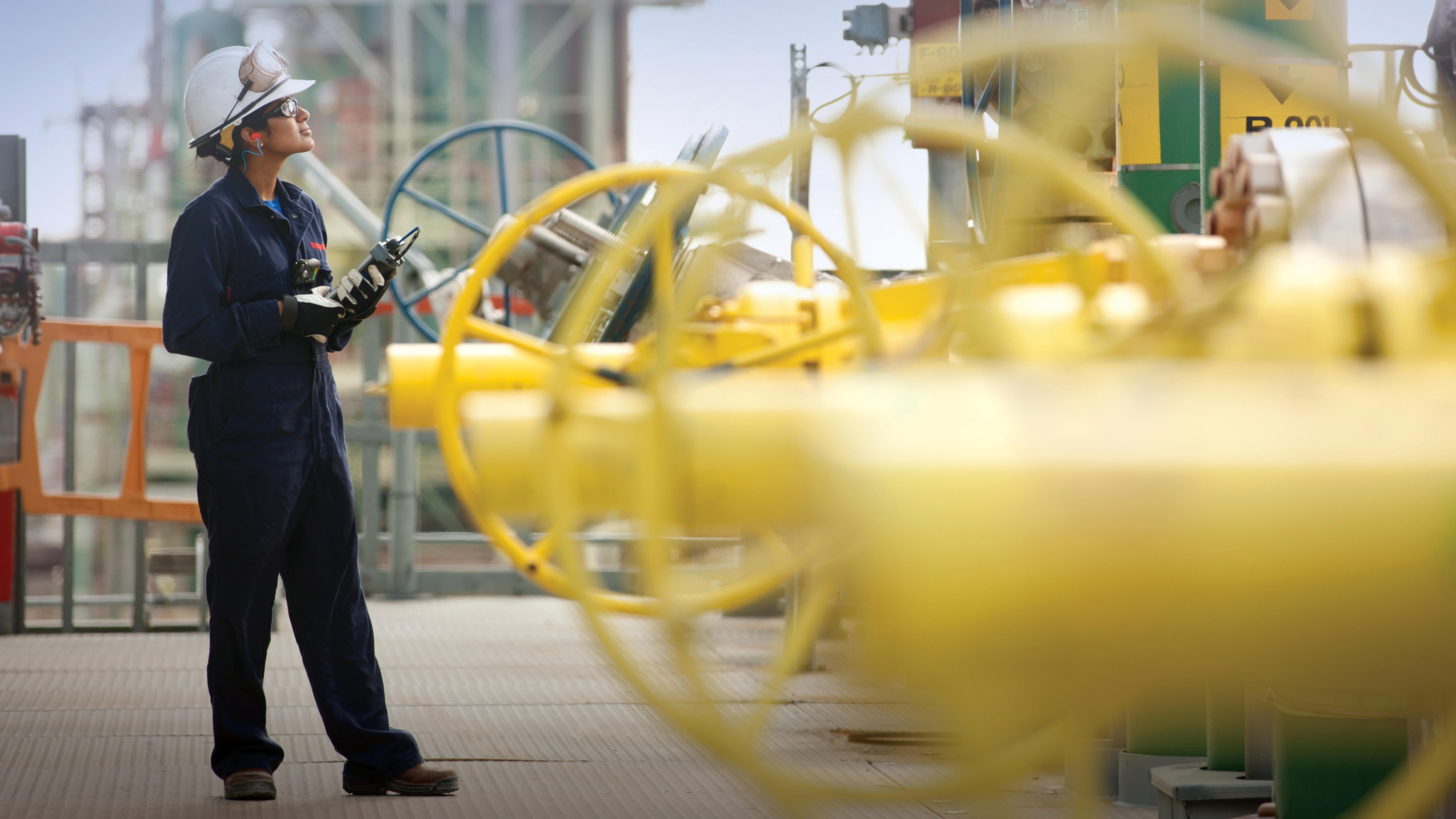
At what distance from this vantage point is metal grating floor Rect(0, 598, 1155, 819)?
2.72m

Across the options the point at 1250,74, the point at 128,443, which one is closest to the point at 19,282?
the point at 128,443

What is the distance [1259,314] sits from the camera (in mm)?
1245

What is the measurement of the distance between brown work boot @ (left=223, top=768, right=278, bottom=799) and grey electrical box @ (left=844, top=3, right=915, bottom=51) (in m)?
5.01

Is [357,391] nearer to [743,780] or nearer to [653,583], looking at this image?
[743,780]

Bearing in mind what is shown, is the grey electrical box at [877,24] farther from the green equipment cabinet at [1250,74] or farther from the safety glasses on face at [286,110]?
the safety glasses on face at [286,110]

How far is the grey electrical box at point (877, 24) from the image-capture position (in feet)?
22.5

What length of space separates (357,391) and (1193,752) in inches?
295

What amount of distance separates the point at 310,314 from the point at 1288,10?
209 cm

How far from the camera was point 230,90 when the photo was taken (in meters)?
2.76

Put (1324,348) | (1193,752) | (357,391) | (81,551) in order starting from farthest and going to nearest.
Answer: (81,551)
(357,391)
(1193,752)
(1324,348)

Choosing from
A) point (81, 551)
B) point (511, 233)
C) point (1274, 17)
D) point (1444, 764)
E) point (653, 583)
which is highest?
point (1274, 17)

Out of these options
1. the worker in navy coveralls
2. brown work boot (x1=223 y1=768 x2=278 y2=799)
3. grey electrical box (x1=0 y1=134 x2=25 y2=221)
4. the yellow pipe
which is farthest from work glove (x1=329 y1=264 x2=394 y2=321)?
grey electrical box (x1=0 y1=134 x2=25 y2=221)

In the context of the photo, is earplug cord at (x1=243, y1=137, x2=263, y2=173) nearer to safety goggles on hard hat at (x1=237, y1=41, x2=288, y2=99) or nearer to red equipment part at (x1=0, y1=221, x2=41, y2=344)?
safety goggles on hard hat at (x1=237, y1=41, x2=288, y2=99)

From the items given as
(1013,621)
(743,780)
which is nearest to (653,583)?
(1013,621)
